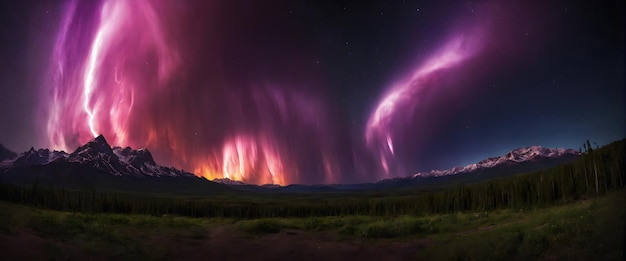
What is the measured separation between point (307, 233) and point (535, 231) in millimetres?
18931

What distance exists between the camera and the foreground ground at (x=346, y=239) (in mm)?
15711

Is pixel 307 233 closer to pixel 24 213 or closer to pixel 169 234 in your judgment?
pixel 169 234

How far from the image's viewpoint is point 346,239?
2722 centimetres

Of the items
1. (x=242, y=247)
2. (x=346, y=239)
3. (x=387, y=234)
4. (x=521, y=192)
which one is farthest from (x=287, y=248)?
(x=521, y=192)

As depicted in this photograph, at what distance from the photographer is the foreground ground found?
15.7m

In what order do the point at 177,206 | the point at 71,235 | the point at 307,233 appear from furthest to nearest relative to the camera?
the point at 177,206
the point at 307,233
the point at 71,235

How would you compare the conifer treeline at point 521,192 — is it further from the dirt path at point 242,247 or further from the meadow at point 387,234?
the dirt path at point 242,247

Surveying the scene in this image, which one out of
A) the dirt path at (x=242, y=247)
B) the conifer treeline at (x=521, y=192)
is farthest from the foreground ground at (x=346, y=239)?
the conifer treeline at (x=521, y=192)

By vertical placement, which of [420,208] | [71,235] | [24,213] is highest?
[24,213]

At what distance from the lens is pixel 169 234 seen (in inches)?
1121

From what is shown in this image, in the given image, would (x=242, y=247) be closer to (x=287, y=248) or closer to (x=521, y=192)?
(x=287, y=248)

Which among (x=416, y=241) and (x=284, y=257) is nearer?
(x=284, y=257)

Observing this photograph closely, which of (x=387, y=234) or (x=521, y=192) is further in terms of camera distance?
(x=521, y=192)

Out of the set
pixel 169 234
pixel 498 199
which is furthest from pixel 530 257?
pixel 498 199
